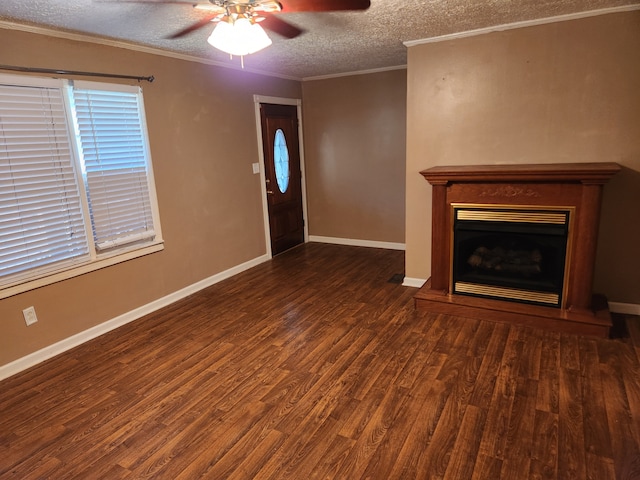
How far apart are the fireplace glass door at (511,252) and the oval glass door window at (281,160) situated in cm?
274

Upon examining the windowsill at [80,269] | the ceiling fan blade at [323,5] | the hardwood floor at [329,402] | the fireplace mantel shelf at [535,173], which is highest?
the ceiling fan blade at [323,5]

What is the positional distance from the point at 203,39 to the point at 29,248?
2081mm

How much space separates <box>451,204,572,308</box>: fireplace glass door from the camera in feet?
10.3

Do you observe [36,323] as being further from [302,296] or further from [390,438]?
[390,438]

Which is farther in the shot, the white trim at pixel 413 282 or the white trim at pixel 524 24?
the white trim at pixel 413 282

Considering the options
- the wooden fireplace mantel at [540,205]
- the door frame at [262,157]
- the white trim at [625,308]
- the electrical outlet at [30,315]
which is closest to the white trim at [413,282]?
the wooden fireplace mantel at [540,205]

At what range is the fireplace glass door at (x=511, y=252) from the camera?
3127 millimetres

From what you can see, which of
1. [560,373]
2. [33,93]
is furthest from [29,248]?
[560,373]

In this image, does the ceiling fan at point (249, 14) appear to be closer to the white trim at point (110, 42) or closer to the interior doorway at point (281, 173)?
the white trim at point (110, 42)

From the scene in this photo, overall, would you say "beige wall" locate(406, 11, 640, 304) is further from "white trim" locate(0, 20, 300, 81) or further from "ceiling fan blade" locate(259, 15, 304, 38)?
"white trim" locate(0, 20, 300, 81)

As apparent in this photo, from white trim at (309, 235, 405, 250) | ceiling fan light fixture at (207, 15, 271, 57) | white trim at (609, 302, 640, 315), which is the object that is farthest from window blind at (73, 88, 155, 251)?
white trim at (609, 302, 640, 315)

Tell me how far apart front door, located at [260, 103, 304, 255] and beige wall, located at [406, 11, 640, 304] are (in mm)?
2037

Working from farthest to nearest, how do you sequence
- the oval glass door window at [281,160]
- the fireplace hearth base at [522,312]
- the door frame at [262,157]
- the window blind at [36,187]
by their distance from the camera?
the oval glass door window at [281,160] → the door frame at [262,157] → the fireplace hearth base at [522,312] → the window blind at [36,187]

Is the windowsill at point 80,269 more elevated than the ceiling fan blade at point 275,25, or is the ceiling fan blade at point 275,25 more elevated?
the ceiling fan blade at point 275,25
